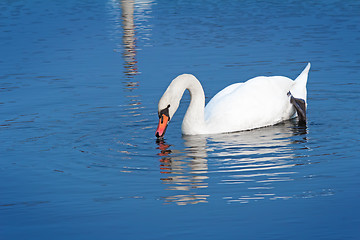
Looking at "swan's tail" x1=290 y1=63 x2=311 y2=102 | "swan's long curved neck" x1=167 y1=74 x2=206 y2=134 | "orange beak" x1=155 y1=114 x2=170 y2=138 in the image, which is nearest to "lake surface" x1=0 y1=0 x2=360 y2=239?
"orange beak" x1=155 y1=114 x2=170 y2=138

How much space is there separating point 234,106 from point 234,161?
91.1 inches

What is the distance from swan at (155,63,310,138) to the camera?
11148 mm

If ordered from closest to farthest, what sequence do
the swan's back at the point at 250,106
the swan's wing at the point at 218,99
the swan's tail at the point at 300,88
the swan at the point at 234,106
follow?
the swan at the point at 234,106, the swan's back at the point at 250,106, the swan's wing at the point at 218,99, the swan's tail at the point at 300,88

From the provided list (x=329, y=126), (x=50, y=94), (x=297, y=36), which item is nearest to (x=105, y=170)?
(x=329, y=126)

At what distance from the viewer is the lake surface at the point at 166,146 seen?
748cm

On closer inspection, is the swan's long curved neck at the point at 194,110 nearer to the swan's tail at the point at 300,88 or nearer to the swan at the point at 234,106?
the swan at the point at 234,106

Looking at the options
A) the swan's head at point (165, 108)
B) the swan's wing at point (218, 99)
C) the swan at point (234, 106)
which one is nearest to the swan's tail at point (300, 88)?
the swan at point (234, 106)

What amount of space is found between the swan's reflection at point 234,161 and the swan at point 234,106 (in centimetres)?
17

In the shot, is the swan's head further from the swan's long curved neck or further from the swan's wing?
the swan's wing

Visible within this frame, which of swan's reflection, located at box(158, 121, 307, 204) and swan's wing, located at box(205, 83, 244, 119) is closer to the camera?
swan's reflection, located at box(158, 121, 307, 204)

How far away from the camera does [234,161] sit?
9.66 m

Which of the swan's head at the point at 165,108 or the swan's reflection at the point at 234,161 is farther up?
the swan's head at the point at 165,108

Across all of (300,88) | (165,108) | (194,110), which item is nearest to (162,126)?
(165,108)

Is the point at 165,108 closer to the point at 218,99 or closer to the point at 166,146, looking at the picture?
the point at 166,146
